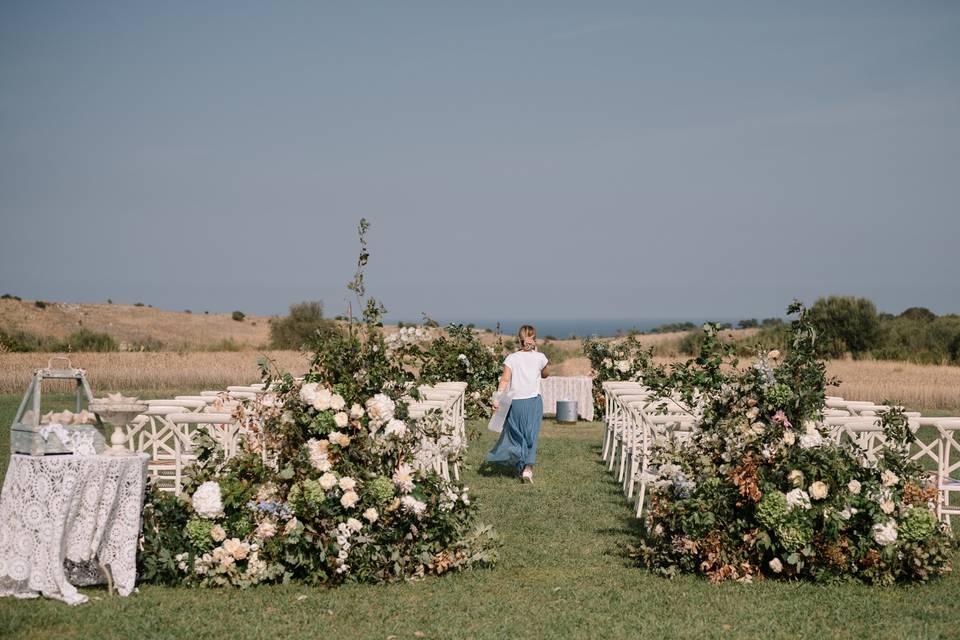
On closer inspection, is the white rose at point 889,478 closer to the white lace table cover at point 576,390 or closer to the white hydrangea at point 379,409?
the white hydrangea at point 379,409

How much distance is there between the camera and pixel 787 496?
6.31m

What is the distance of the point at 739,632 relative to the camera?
545cm

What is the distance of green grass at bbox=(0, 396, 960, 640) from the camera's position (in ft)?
17.8

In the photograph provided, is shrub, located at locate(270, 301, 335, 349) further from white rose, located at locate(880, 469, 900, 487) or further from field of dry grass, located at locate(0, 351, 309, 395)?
white rose, located at locate(880, 469, 900, 487)

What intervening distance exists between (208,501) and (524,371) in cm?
538

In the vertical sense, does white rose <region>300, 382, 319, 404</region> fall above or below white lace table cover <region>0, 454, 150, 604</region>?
above

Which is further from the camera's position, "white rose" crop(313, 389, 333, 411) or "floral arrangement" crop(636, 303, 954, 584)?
"white rose" crop(313, 389, 333, 411)

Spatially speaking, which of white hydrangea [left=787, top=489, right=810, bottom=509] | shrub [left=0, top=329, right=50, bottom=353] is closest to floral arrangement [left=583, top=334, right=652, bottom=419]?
white hydrangea [left=787, top=489, right=810, bottom=509]

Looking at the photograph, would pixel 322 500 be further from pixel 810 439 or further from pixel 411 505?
pixel 810 439

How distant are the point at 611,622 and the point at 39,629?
10.3 feet

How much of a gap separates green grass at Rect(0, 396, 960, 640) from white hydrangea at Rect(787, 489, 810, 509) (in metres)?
0.52

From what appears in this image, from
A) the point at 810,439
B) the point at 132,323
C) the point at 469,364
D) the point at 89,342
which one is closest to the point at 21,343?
the point at 89,342

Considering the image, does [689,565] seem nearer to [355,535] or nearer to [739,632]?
[739,632]

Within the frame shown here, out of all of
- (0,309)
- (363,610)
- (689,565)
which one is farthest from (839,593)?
(0,309)
